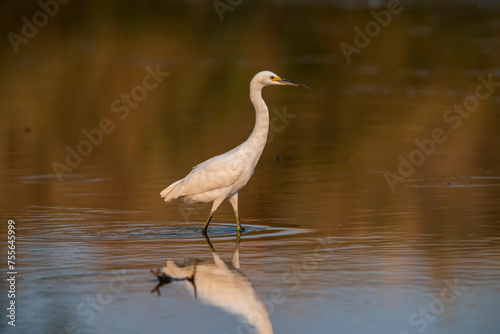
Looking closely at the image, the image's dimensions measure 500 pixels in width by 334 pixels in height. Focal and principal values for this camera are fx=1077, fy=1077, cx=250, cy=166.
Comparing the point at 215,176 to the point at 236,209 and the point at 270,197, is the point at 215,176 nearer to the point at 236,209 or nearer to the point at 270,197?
the point at 236,209

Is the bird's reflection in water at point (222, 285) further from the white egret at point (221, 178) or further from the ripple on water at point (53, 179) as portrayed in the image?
the ripple on water at point (53, 179)

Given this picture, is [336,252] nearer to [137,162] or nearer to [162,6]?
[137,162]

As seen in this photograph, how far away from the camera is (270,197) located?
14594 millimetres

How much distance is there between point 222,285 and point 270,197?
16.6ft

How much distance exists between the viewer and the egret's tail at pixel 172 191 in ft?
41.7

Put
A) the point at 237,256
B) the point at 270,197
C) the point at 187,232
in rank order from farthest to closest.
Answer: the point at 270,197
the point at 187,232
the point at 237,256

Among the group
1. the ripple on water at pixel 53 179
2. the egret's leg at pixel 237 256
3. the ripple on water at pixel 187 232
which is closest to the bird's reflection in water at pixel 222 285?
the egret's leg at pixel 237 256

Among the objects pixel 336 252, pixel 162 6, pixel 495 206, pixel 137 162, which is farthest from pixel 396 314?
pixel 162 6

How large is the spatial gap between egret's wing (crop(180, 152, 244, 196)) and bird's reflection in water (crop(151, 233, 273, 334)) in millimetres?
1526

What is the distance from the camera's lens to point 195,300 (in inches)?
358

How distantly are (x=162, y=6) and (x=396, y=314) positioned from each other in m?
53.9

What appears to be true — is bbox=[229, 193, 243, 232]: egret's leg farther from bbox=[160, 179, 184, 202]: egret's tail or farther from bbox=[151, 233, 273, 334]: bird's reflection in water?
bbox=[151, 233, 273, 334]: bird's reflection in water

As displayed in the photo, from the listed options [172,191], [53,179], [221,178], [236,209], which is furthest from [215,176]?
[53,179]

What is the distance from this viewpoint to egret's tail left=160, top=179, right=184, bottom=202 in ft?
41.7
